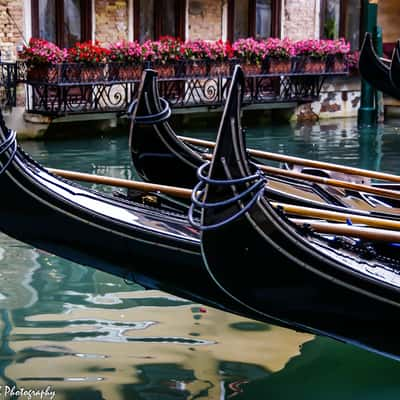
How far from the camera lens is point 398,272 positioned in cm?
279

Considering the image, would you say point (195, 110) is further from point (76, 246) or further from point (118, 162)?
point (76, 246)

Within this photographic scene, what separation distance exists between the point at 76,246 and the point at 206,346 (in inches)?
21.8

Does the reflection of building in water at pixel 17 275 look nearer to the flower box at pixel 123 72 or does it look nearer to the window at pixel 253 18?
the flower box at pixel 123 72

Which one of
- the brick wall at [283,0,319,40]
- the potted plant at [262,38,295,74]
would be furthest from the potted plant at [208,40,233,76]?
the brick wall at [283,0,319,40]

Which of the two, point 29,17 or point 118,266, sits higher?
point 29,17

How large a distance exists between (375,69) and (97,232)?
3.84 m

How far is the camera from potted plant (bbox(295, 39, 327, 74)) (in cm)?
982

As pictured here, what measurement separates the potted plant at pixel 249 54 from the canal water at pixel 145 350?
5.36 m

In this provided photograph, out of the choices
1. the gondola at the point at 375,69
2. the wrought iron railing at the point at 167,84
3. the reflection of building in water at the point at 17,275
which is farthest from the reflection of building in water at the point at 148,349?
the wrought iron railing at the point at 167,84

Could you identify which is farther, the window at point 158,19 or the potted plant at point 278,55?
the potted plant at point 278,55

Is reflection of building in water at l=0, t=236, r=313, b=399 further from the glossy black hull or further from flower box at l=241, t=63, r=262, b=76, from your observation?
flower box at l=241, t=63, r=262, b=76

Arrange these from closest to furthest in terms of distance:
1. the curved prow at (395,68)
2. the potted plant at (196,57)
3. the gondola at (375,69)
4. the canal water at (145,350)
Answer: the canal water at (145,350) < the curved prow at (395,68) < the gondola at (375,69) < the potted plant at (196,57)

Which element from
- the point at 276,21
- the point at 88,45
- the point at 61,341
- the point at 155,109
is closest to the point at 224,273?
the point at 61,341

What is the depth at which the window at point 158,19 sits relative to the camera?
9117 mm
